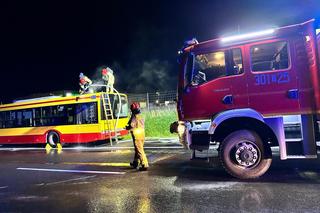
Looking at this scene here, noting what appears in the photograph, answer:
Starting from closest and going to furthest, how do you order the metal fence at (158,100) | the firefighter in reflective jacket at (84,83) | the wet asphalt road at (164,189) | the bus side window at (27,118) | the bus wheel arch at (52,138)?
the wet asphalt road at (164,189)
the firefighter in reflective jacket at (84,83)
the bus wheel arch at (52,138)
the bus side window at (27,118)
the metal fence at (158,100)

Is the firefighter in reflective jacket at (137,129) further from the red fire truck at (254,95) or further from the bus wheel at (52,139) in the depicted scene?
the bus wheel at (52,139)

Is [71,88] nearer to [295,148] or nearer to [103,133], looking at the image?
[103,133]

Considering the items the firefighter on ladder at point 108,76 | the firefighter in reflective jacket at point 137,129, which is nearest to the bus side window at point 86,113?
the firefighter on ladder at point 108,76

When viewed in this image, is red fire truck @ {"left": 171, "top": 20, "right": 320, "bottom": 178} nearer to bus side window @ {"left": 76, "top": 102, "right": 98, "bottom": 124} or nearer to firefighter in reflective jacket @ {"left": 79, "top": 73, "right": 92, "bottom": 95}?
bus side window @ {"left": 76, "top": 102, "right": 98, "bottom": 124}

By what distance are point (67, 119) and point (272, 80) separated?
37.8 ft

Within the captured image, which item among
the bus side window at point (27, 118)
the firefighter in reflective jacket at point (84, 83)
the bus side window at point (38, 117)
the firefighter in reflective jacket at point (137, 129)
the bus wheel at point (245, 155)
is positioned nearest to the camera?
the bus wheel at point (245, 155)

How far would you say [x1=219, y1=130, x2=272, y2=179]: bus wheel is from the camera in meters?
6.79

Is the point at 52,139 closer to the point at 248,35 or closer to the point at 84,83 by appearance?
the point at 84,83

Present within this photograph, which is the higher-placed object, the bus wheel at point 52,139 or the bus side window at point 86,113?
the bus side window at point 86,113

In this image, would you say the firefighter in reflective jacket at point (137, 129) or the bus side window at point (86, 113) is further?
the bus side window at point (86, 113)

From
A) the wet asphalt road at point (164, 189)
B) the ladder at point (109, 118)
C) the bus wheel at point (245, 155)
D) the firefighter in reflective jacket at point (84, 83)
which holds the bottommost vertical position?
the wet asphalt road at point (164, 189)

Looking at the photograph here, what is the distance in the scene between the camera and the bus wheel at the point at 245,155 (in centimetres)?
679

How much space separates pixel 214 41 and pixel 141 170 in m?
3.54

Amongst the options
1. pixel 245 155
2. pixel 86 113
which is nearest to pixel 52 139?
pixel 86 113
